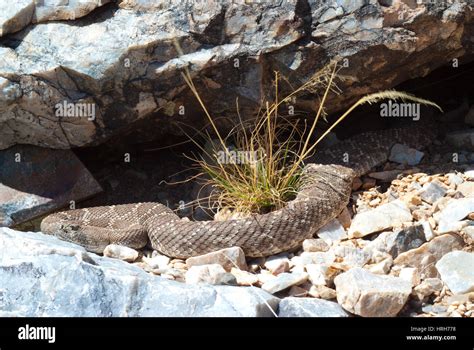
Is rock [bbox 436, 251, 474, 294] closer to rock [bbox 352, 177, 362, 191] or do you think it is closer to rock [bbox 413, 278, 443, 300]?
rock [bbox 413, 278, 443, 300]

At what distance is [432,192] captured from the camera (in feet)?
26.2

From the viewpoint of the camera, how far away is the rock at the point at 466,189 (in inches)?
314

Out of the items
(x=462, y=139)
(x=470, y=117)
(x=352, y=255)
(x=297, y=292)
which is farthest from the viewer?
(x=470, y=117)

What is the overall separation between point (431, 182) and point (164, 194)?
3151 mm

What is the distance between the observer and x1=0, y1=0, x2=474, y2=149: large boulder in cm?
806

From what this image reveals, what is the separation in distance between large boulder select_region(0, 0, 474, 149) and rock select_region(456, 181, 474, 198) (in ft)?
4.73

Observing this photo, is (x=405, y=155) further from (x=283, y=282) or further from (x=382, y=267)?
(x=283, y=282)

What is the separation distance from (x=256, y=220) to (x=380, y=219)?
1188mm

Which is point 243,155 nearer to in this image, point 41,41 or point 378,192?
point 378,192

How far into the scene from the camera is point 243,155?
812 cm

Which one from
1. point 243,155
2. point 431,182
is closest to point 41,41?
point 243,155

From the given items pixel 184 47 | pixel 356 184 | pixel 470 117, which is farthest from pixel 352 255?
pixel 470 117

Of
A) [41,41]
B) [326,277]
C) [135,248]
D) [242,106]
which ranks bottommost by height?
[135,248]

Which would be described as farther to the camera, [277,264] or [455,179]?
[455,179]
